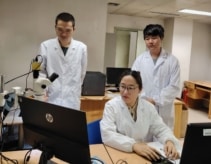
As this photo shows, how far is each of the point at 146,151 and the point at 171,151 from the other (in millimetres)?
157

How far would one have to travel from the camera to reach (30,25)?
3.62 m

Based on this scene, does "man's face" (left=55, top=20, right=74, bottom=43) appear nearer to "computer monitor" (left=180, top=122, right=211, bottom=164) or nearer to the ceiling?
"computer monitor" (left=180, top=122, right=211, bottom=164)

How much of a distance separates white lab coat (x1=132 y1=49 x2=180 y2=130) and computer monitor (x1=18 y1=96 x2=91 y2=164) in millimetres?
1355

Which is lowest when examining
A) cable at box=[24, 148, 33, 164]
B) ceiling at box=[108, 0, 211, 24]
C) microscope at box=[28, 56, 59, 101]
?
cable at box=[24, 148, 33, 164]

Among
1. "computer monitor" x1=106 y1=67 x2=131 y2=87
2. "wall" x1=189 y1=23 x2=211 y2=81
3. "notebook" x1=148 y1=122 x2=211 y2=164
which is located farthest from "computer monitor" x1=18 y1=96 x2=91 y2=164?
"wall" x1=189 y1=23 x2=211 y2=81

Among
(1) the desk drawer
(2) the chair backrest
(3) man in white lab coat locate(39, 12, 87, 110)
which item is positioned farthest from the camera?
(1) the desk drawer

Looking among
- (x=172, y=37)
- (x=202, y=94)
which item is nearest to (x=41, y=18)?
(x=172, y=37)

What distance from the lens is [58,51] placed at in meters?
2.53

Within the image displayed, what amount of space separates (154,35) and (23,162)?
5.04 ft

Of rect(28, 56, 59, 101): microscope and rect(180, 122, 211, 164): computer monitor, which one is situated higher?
rect(28, 56, 59, 101): microscope

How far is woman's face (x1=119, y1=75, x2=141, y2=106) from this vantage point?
71.4 inches

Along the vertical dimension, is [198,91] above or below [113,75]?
below

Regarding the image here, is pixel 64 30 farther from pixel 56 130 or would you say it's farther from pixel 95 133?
pixel 56 130

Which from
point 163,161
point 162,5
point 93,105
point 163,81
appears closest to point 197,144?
point 163,161
